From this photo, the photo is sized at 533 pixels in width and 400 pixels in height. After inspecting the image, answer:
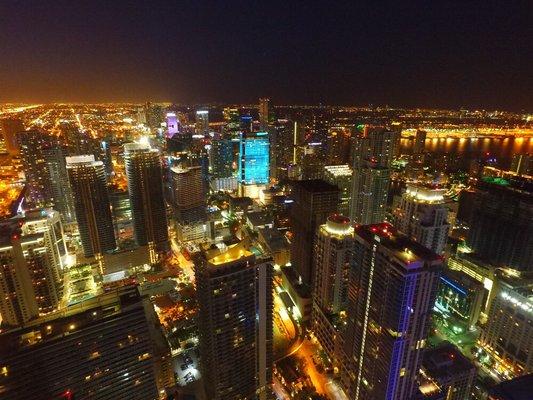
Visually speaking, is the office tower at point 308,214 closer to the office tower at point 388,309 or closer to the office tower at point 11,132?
the office tower at point 388,309

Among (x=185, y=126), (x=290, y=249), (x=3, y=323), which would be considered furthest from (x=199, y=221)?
(x=185, y=126)

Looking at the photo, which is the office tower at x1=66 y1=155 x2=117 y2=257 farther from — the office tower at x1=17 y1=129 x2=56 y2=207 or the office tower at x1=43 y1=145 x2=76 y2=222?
the office tower at x1=17 y1=129 x2=56 y2=207

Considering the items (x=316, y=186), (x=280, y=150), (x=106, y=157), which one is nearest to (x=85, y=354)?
(x=316, y=186)

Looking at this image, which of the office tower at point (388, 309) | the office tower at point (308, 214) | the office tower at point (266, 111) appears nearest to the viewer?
the office tower at point (388, 309)

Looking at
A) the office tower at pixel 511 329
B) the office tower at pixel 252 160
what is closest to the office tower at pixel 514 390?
the office tower at pixel 511 329

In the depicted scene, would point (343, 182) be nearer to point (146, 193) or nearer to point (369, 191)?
point (369, 191)

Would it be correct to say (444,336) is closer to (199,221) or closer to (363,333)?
(363,333)

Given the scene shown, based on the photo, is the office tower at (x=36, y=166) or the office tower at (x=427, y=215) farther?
the office tower at (x=36, y=166)
